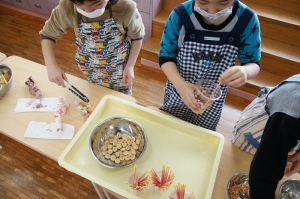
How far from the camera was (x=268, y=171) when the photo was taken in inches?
25.1

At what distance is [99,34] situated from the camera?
114 cm

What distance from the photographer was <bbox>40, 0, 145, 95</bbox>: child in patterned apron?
1058mm

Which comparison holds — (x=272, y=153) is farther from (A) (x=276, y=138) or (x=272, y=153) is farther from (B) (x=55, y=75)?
(B) (x=55, y=75)

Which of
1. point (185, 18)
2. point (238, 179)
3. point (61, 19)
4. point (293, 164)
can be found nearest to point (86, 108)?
point (61, 19)

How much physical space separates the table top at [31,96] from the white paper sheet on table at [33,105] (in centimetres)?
2

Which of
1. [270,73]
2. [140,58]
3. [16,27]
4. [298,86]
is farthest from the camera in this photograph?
[16,27]

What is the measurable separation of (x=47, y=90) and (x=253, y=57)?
1023 millimetres

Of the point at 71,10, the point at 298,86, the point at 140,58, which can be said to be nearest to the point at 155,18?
the point at 140,58

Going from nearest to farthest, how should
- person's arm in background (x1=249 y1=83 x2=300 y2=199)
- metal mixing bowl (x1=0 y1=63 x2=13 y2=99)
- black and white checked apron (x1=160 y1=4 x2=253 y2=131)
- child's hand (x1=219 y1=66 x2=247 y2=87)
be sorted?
person's arm in background (x1=249 y1=83 x2=300 y2=199) < child's hand (x1=219 y1=66 x2=247 y2=87) < black and white checked apron (x1=160 y1=4 x2=253 y2=131) < metal mixing bowl (x1=0 y1=63 x2=13 y2=99)

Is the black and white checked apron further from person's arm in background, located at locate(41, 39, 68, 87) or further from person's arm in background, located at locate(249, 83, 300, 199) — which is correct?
person's arm in background, located at locate(41, 39, 68, 87)

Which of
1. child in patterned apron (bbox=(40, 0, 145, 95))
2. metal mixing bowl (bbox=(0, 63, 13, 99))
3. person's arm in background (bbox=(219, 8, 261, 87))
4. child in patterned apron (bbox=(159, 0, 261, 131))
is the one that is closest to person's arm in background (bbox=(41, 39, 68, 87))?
child in patterned apron (bbox=(40, 0, 145, 95))

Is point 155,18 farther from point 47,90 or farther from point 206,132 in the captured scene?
point 206,132

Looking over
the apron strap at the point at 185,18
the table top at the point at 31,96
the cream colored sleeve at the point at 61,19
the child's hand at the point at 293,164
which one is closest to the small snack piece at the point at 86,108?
the table top at the point at 31,96

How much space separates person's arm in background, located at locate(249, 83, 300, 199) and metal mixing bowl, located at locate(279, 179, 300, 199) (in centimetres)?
21
